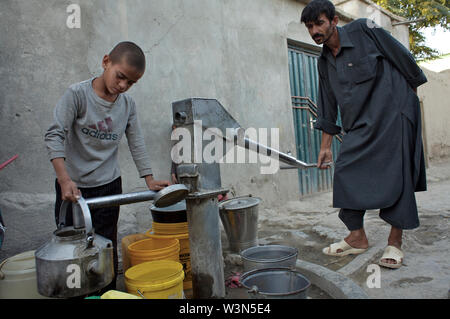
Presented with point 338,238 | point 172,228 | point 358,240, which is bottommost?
point 338,238

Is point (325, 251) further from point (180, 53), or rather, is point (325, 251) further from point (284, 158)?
point (180, 53)

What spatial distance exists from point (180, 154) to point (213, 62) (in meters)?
2.63

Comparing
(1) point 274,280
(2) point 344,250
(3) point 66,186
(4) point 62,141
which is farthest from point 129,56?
(2) point 344,250

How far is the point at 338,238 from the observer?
10.6ft

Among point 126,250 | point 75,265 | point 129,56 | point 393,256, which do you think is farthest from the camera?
point 393,256

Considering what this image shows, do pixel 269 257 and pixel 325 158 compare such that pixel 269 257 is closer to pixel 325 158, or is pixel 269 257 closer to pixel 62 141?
pixel 325 158

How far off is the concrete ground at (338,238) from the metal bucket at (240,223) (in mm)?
439

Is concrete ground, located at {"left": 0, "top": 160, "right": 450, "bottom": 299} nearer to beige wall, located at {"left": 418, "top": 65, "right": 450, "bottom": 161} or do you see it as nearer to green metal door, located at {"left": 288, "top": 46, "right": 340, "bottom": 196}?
green metal door, located at {"left": 288, "top": 46, "right": 340, "bottom": 196}

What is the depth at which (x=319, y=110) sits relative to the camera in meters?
2.86

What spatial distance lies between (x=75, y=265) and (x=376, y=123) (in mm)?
2183

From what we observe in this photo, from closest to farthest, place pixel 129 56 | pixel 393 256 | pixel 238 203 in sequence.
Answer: pixel 129 56
pixel 393 256
pixel 238 203

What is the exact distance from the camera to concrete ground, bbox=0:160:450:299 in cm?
217

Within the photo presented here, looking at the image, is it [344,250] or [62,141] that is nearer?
[62,141]
